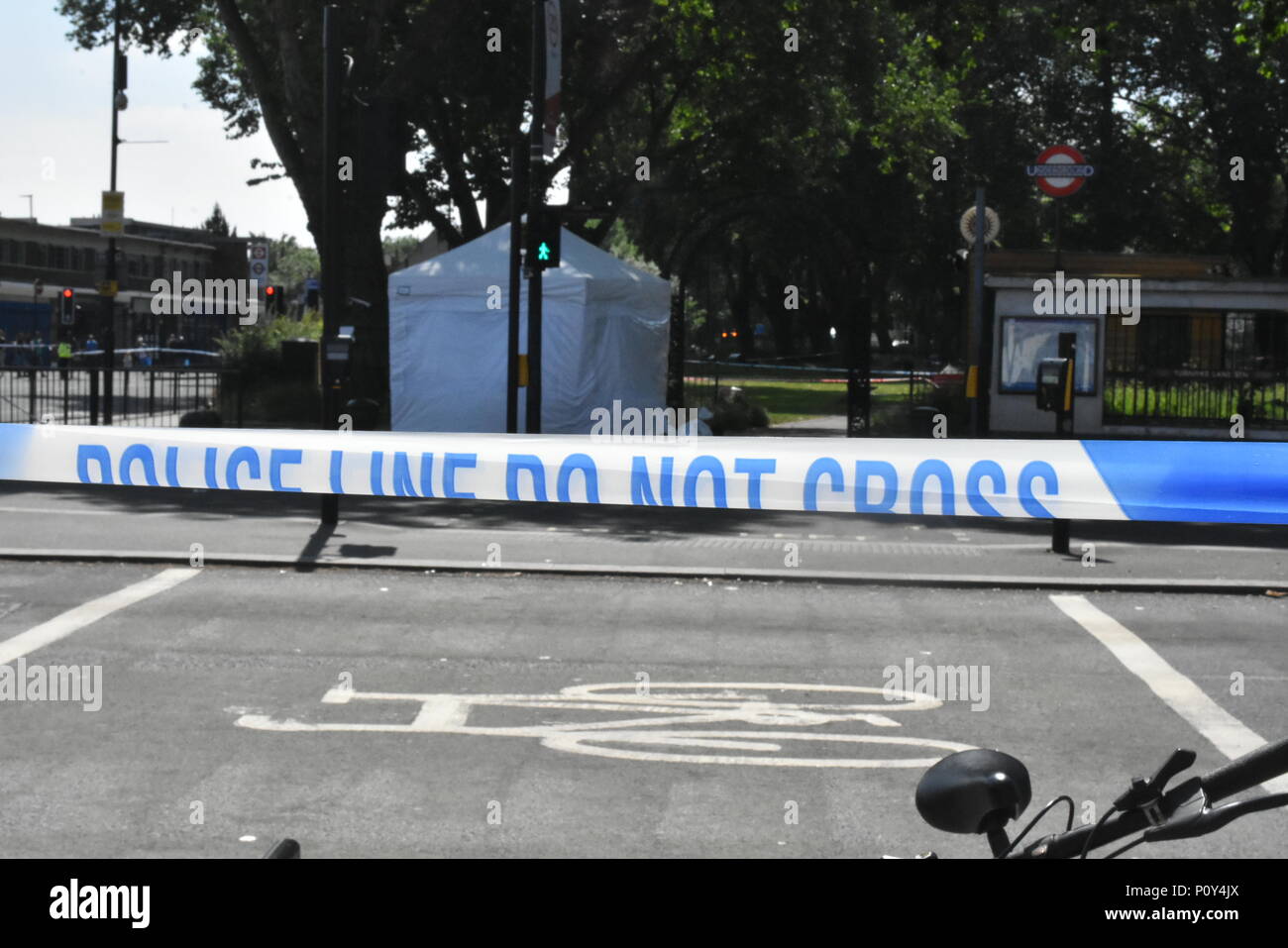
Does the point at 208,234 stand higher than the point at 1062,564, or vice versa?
the point at 208,234

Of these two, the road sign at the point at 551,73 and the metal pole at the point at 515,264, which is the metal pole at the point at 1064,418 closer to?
the metal pole at the point at 515,264

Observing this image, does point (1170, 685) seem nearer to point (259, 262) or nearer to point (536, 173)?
point (536, 173)

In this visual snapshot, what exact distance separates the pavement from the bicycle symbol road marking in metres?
4.35

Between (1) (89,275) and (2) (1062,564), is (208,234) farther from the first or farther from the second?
(2) (1062,564)

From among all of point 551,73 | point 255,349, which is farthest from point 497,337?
point 255,349

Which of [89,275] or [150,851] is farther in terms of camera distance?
[89,275]

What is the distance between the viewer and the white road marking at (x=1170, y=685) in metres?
7.88

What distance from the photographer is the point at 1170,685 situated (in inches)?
362

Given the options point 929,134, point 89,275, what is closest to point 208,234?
point 89,275

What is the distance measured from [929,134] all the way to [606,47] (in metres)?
11.8

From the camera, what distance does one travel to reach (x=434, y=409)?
1025 inches

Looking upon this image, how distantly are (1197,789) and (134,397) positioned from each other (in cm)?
2912
